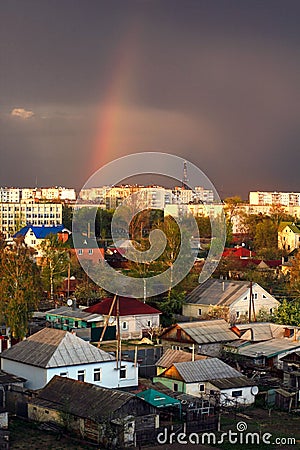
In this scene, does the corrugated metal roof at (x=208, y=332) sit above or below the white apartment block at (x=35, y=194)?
below

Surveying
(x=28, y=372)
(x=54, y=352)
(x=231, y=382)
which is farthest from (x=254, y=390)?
(x=28, y=372)

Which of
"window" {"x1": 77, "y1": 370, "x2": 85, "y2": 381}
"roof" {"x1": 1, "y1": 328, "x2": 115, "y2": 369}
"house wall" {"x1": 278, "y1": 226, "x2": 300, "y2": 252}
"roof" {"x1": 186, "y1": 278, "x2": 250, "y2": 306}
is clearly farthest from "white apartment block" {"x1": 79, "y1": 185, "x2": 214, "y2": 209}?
"window" {"x1": 77, "y1": 370, "x2": 85, "y2": 381}

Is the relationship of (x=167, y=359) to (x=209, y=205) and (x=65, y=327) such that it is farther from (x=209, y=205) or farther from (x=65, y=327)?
(x=209, y=205)

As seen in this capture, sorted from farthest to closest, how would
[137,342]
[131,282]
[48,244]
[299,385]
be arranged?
[48,244] → [131,282] → [137,342] → [299,385]

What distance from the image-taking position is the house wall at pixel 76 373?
14867 mm

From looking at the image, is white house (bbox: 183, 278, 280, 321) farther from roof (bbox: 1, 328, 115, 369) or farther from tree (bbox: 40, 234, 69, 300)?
roof (bbox: 1, 328, 115, 369)

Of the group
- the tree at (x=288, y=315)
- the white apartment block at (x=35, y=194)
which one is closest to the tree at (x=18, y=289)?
the tree at (x=288, y=315)

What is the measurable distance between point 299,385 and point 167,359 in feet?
9.75

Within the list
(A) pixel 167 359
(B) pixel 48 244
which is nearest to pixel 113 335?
(A) pixel 167 359

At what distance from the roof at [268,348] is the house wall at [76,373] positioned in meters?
3.61

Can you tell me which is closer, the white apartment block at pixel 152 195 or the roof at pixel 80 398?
the roof at pixel 80 398

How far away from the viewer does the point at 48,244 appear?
104ft

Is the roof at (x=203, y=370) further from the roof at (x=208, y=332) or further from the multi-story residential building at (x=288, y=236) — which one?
the multi-story residential building at (x=288, y=236)

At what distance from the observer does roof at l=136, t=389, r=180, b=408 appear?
13.4m
